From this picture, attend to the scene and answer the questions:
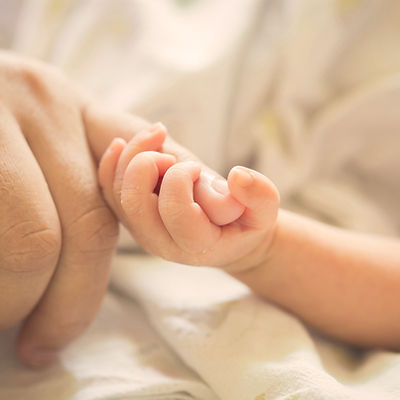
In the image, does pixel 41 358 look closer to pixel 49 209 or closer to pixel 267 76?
pixel 49 209

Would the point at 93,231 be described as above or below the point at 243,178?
below

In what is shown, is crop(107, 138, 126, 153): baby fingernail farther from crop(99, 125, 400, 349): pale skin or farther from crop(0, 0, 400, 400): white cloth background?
crop(0, 0, 400, 400): white cloth background

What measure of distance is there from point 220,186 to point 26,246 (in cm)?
18

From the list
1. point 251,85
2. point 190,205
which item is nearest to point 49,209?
point 190,205

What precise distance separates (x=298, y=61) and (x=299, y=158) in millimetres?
158

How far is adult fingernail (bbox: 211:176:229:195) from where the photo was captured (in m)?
0.46

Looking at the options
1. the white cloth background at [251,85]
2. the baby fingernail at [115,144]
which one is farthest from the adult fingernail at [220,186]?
the white cloth background at [251,85]

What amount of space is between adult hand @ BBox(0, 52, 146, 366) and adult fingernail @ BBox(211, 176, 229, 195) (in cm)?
13

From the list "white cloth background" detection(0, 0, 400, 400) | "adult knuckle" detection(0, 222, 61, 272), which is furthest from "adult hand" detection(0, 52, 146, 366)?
"white cloth background" detection(0, 0, 400, 400)

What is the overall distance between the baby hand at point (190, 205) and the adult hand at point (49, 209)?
0.18 feet

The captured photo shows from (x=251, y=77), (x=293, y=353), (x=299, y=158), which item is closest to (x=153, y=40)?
(x=251, y=77)

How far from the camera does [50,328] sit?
0.54 metres

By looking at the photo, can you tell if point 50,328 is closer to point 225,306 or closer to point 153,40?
point 225,306

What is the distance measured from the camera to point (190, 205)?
437 millimetres
